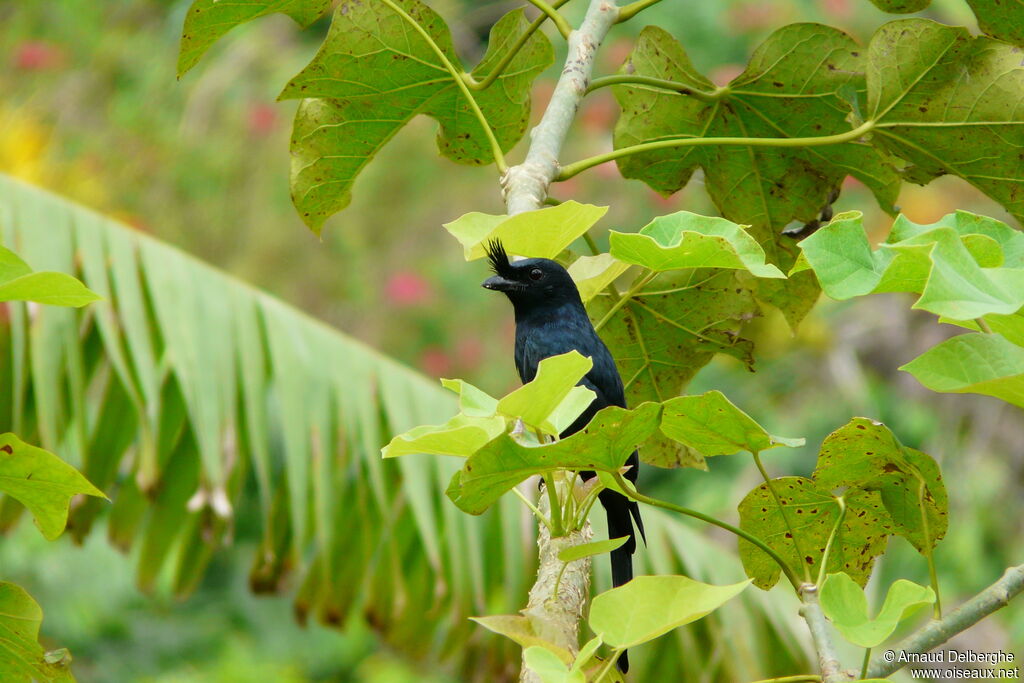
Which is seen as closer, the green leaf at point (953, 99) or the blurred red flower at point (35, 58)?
the green leaf at point (953, 99)

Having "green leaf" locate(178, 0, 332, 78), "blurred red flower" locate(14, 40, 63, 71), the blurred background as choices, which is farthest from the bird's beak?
"blurred red flower" locate(14, 40, 63, 71)

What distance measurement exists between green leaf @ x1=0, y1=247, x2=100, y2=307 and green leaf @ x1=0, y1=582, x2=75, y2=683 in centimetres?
33

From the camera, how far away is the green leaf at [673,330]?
150 centimetres

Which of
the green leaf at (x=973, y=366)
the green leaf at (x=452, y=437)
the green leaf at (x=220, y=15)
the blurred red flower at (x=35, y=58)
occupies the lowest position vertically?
the green leaf at (x=452, y=437)

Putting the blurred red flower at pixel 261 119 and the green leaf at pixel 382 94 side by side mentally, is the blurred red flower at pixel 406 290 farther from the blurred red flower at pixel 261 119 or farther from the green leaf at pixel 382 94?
the green leaf at pixel 382 94

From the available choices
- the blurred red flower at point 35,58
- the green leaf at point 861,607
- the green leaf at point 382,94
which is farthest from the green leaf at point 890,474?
the blurred red flower at point 35,58

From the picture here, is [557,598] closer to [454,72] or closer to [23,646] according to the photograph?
[23,646]

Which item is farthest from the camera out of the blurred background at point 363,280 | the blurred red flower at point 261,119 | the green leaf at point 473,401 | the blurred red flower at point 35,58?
the blurred red flower at point 261,119

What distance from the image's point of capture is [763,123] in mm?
1658

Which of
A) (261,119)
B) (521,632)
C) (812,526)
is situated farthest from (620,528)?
(261,119)

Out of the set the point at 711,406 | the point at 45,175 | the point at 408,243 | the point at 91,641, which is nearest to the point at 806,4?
the point at 408,243

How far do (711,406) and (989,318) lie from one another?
246 millimetres

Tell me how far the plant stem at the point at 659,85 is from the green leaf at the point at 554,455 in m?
0.62

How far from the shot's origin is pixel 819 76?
1566 millimetres
